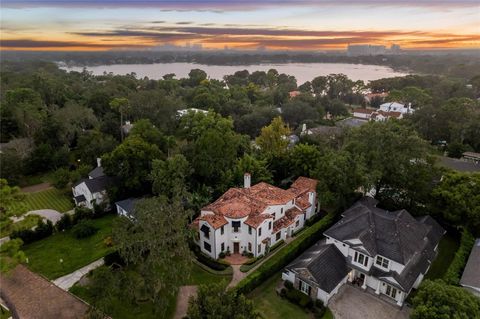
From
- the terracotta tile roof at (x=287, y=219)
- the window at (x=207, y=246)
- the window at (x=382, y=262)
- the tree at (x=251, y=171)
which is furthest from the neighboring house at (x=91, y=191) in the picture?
the window at (x=382, y=262)

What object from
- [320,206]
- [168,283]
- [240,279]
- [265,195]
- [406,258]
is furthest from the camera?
[320,206]

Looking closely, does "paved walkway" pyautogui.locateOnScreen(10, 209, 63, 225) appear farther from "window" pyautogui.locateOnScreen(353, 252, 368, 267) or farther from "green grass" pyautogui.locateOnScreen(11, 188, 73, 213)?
"window" pyautogui.locateOnScreen(353, 252, 368, 267)

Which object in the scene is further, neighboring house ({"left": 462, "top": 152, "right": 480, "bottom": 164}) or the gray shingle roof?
neighboring house ({"left": 462, "top": 152, "right": 480, "bottom": 164})

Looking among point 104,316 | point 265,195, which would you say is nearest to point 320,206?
point 265,195

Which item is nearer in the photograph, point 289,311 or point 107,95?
point 289,311

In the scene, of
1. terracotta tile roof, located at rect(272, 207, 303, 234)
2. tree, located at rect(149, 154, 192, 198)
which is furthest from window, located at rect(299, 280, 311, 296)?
tree, located at rect(149, 154, 192, 198)

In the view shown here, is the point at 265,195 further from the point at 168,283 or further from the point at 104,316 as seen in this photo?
the point at 104,316
